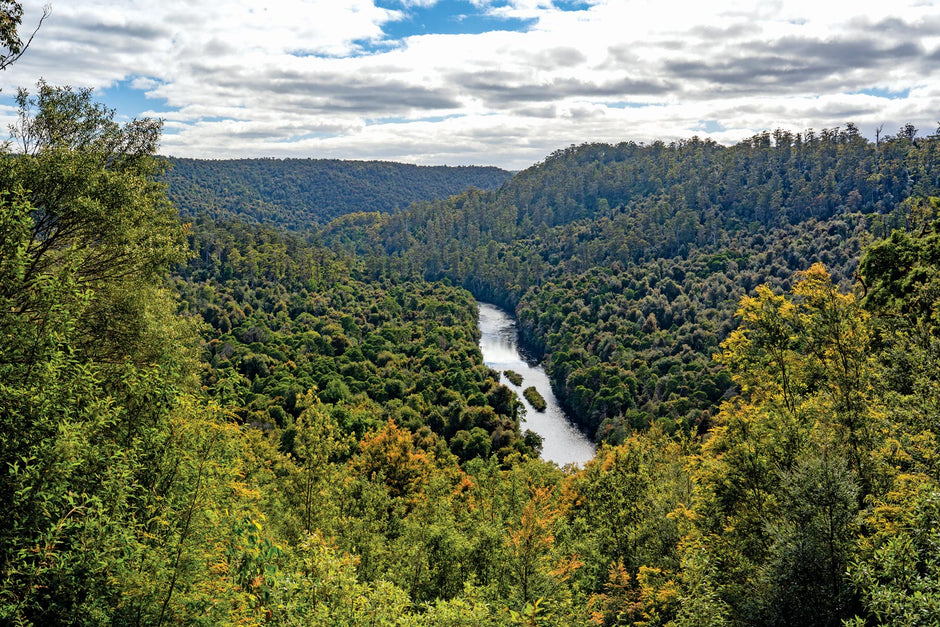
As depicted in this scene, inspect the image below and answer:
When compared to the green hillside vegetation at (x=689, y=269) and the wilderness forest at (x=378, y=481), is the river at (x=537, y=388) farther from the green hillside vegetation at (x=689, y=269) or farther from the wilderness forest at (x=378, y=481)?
the wilderness forest at (x=378, y=481)

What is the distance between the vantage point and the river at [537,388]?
283 ft

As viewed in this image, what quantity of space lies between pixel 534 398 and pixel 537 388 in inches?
342

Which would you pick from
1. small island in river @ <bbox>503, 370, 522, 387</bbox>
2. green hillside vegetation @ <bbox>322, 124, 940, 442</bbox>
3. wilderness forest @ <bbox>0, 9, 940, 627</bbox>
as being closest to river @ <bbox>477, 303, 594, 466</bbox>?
small island in river @ <bbox>503, 370, 522, 387</bbox>

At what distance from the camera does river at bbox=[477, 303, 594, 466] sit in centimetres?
8631

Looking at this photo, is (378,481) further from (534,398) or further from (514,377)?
(514,377)

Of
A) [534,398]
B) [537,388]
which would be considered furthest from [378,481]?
[537,388]

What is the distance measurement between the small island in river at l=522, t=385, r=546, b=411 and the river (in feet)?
2.63

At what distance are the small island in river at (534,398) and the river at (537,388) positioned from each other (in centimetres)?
80

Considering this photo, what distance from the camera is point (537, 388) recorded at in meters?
111

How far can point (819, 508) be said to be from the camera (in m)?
17.6

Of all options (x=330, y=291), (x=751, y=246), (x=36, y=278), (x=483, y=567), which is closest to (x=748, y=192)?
(x=751, y=246)

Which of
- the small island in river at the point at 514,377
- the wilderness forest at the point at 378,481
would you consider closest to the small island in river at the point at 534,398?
the small island in river at the point at 514,377

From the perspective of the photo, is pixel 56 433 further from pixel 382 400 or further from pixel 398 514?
pixel 382 400

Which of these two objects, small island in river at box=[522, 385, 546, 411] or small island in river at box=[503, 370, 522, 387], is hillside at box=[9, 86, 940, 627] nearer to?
small island in river at box=[522, 385, 546, 411]
